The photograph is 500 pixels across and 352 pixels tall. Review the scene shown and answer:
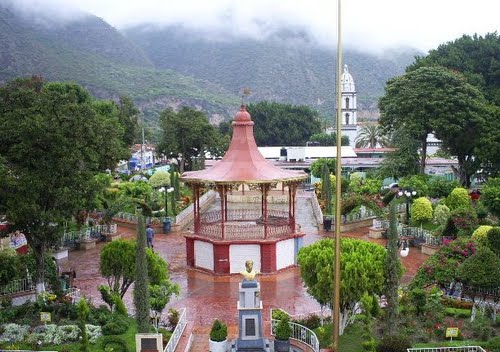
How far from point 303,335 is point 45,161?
8688 millimetres

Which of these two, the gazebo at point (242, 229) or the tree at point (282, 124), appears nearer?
the gazebo at point (242, 229)

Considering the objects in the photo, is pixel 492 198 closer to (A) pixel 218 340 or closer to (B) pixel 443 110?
(B) pixel 443 110

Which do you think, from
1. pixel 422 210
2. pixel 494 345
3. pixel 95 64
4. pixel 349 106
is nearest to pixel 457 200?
pixel 422 210

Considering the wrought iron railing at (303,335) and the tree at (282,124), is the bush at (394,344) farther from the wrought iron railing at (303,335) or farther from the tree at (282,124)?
the tree at (282,124)

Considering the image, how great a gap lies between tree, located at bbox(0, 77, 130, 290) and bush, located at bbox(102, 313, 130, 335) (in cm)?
349

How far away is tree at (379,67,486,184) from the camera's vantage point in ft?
118

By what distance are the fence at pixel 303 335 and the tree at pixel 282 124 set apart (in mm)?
63059

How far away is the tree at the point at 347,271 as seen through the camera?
1520 cm

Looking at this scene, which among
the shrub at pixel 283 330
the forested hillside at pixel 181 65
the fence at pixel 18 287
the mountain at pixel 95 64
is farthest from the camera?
the forested hillside at pixel 181 65

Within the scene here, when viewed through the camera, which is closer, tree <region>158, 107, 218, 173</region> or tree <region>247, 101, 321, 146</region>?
tree <region>158, 107, 218, 173</region>

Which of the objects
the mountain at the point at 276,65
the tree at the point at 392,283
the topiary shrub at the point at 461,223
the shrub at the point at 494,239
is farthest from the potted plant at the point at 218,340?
the mountain at the point at 276,65

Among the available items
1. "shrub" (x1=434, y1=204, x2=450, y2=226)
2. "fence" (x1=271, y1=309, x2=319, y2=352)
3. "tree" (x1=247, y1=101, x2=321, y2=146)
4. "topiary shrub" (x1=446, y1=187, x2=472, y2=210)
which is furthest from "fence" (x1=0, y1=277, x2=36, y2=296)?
"tree" (x1=247, y1=101, x2=321, y2=146)

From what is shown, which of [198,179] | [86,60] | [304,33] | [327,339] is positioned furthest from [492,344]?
[304,33]

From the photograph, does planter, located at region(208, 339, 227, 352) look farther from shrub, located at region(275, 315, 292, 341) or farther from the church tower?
the church tower
